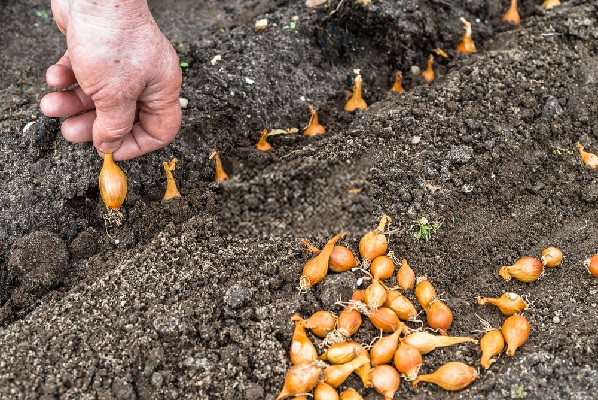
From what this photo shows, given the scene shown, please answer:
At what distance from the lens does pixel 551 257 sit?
126 inches

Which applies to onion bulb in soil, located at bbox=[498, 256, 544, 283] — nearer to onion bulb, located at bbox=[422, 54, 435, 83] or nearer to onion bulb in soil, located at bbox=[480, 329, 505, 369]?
onion bulb in soil, located at bbox=[480, 329, 505, 369]

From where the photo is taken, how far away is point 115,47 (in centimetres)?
276

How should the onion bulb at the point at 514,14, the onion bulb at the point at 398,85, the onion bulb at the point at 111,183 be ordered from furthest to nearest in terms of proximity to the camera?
the onion bulb at the point at 514,14 → the onion bulb at the point at 398,85 → the onion bulb at the point at 111,183

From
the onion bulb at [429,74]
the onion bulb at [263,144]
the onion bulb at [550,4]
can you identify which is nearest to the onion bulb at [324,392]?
the onion bulb at [263,144]

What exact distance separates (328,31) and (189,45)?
930 millimetres

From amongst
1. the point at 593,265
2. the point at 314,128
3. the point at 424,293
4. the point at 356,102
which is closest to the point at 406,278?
the point at 424,293

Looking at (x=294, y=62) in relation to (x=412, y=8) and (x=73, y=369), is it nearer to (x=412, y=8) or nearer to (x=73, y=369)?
(x=412, y=8)

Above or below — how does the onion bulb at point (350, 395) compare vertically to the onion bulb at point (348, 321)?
below

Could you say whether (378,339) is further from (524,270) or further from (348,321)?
(524,270)

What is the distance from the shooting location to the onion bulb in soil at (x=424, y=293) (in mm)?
3047

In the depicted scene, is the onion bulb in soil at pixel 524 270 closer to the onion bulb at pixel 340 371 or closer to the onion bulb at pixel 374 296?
the onion bulb at pixel 374 296

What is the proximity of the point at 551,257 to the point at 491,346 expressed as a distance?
25.7 inches

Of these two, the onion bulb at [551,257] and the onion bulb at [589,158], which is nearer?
the onion bulb at [551,257]

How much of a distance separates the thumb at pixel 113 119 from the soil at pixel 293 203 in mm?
476
